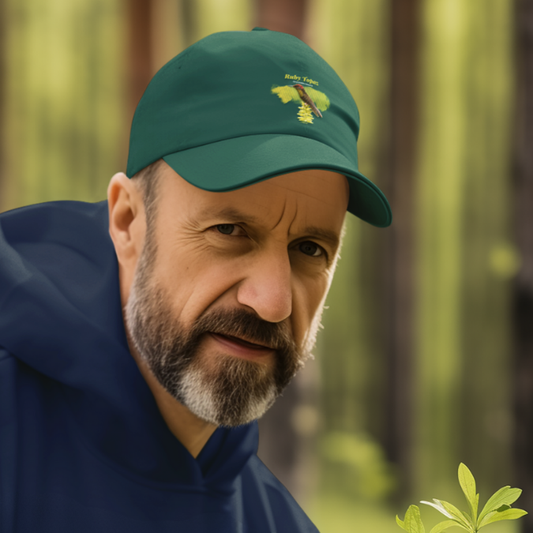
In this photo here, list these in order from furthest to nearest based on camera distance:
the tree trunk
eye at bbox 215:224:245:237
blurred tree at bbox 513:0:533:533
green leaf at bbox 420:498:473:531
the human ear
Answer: blurred tree at bbox 513:0:533:533 → the tree trunk → the human ear → eye at bbox 215:224:245:237 → green leaf at bbox 420:498:473:531

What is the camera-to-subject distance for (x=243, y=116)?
1130mm

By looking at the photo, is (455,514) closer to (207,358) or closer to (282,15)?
(207,358)

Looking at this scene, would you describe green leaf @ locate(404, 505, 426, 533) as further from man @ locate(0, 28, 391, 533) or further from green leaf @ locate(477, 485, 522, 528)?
man @ locate(0, 28, 391, 533)

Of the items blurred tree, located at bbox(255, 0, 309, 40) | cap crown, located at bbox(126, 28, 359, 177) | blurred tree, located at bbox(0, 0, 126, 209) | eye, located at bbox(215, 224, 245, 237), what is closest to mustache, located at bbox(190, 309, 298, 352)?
eye, located at bbox(215, 224, 245, 237)

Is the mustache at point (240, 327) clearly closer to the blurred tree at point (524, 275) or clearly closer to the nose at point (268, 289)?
the nose at point (268, 289)

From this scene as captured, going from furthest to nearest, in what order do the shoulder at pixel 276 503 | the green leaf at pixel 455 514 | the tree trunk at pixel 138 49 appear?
the tree trunk at pixel 138 49, the shoulder at pixel 276 503, the green leaf at pixel 455 514

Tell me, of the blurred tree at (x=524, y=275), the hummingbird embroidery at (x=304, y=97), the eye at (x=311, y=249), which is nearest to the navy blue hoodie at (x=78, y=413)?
the eye at (x=311, y=249)

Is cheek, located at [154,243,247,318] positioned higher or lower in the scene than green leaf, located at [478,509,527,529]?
higher

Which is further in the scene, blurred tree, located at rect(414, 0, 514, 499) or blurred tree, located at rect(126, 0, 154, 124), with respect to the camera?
blurred tree, located at rect(414, 0, 514, 499)

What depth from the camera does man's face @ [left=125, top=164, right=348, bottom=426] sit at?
110cm

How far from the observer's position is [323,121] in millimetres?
1177

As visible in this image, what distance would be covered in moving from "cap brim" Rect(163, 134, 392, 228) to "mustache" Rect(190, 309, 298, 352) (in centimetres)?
24

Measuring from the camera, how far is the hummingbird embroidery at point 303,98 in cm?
114

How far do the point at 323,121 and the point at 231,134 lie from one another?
19cm
